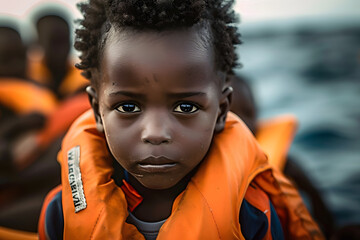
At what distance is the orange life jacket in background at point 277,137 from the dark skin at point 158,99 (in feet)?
3.68

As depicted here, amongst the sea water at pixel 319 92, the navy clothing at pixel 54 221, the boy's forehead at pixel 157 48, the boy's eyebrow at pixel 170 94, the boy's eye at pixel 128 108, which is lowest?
the sea water at pixel 319 92

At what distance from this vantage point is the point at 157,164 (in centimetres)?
95

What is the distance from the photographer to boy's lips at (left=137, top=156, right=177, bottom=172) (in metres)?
0.94

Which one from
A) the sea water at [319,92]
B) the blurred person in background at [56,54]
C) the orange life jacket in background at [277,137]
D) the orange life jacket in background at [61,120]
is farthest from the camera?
the blurred person in background at [56,54]

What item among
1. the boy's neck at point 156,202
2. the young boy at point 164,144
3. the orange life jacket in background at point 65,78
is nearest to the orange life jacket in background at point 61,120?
the orange life jacket in background at point 65,78

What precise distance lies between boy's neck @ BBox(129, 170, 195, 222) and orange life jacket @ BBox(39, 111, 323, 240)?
0.17ft

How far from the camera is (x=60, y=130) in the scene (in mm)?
2334

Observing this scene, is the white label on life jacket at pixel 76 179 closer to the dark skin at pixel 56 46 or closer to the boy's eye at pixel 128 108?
the boy's eye at pixel 128 108

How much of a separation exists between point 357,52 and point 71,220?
496 cm

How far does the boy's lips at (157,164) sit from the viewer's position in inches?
37.1

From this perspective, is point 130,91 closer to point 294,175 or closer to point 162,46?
Result: point 162,46

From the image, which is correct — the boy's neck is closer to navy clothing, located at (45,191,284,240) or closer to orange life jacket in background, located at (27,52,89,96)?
navy clothing, located at (45,191,284,240)

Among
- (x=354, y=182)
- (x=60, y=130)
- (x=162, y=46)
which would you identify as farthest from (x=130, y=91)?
(x=354, y=182)

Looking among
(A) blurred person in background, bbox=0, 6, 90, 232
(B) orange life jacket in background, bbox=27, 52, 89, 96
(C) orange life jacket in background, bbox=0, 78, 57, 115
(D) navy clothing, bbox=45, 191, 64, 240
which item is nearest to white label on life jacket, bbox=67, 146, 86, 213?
(D) navy clothing, bbox=45, 191, 64, 240
